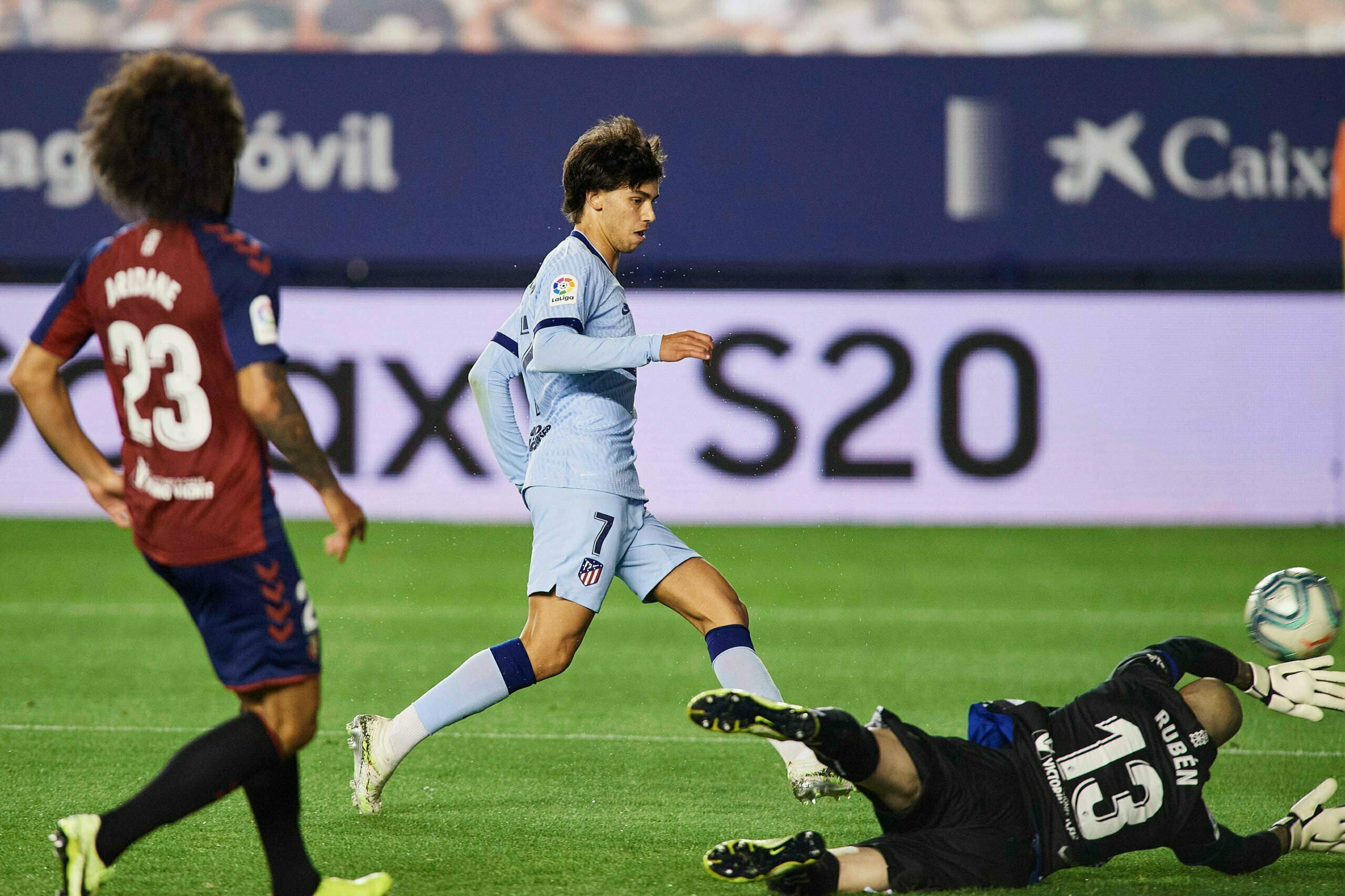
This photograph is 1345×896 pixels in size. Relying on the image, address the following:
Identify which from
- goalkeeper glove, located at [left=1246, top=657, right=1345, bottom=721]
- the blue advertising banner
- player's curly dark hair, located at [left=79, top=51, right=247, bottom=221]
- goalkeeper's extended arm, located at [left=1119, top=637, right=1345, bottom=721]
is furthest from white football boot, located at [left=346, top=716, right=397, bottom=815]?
the blue advertising banner

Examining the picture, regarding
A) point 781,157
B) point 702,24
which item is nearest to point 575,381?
point 781,157

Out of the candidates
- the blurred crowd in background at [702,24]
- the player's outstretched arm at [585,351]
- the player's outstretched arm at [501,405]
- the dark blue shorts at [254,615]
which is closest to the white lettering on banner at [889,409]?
the blurred crowd in background at [702,24]

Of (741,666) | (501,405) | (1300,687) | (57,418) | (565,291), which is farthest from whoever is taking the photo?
(501,405)

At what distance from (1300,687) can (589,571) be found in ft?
5.98

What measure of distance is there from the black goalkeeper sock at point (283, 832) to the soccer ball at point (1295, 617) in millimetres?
2380

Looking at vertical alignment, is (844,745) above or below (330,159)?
below

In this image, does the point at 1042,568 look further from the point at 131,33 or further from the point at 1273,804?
the point at 131,33

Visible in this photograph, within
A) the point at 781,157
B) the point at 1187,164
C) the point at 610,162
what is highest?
the point at 781,157

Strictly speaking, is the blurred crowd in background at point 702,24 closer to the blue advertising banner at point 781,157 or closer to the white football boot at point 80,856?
the blue advertising banner at point 781,157

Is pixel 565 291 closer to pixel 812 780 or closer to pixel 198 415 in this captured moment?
pixel 198 415

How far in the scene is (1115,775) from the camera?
3609mm

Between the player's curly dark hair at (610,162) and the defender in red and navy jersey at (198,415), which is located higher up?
the player's curly dark hair at (610,162)

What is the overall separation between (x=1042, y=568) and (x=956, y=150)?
3.96m

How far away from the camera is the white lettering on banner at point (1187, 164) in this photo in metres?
12.5
